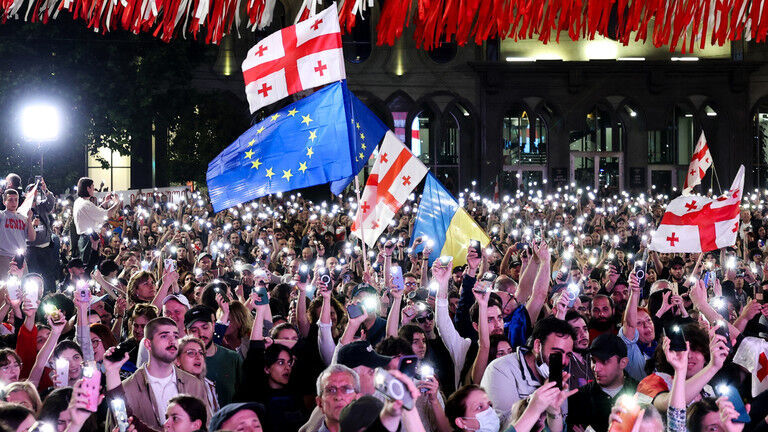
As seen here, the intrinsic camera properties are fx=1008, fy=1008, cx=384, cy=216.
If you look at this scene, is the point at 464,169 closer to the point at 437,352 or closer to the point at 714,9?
the point at 437,352

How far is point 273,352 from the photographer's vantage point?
6805 mm

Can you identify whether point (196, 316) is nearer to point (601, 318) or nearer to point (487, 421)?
point (487, 421)

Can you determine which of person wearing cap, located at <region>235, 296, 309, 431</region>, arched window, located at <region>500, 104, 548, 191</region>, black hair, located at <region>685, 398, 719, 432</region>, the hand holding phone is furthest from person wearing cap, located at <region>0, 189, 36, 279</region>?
arched window, located at <region>500, 104, 548, 191</region>

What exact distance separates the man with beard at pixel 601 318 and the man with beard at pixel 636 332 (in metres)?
0.55

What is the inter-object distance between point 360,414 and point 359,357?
1.73m

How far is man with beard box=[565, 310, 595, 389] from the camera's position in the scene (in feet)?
23.2

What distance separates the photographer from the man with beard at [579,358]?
7078 mm

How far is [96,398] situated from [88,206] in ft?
35.8

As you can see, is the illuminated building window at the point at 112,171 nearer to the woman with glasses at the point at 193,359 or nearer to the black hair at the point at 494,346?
the black hair at the point at 494,346

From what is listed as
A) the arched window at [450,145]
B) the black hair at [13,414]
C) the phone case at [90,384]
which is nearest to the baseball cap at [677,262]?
the black hair at [13,414]

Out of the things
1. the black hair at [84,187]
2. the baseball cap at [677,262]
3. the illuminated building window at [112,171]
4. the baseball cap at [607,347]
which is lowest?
the baseball cap at [607,347]

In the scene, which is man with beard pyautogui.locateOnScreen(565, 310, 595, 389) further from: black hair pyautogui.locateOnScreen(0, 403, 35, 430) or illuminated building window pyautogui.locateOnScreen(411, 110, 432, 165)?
illuminated building window pyautogui.locateOnScreen(411, 110, 432, 165)

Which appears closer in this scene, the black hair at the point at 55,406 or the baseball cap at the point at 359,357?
the black hair at the point at 55,406

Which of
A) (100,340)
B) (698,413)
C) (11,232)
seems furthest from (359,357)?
(11,232)
